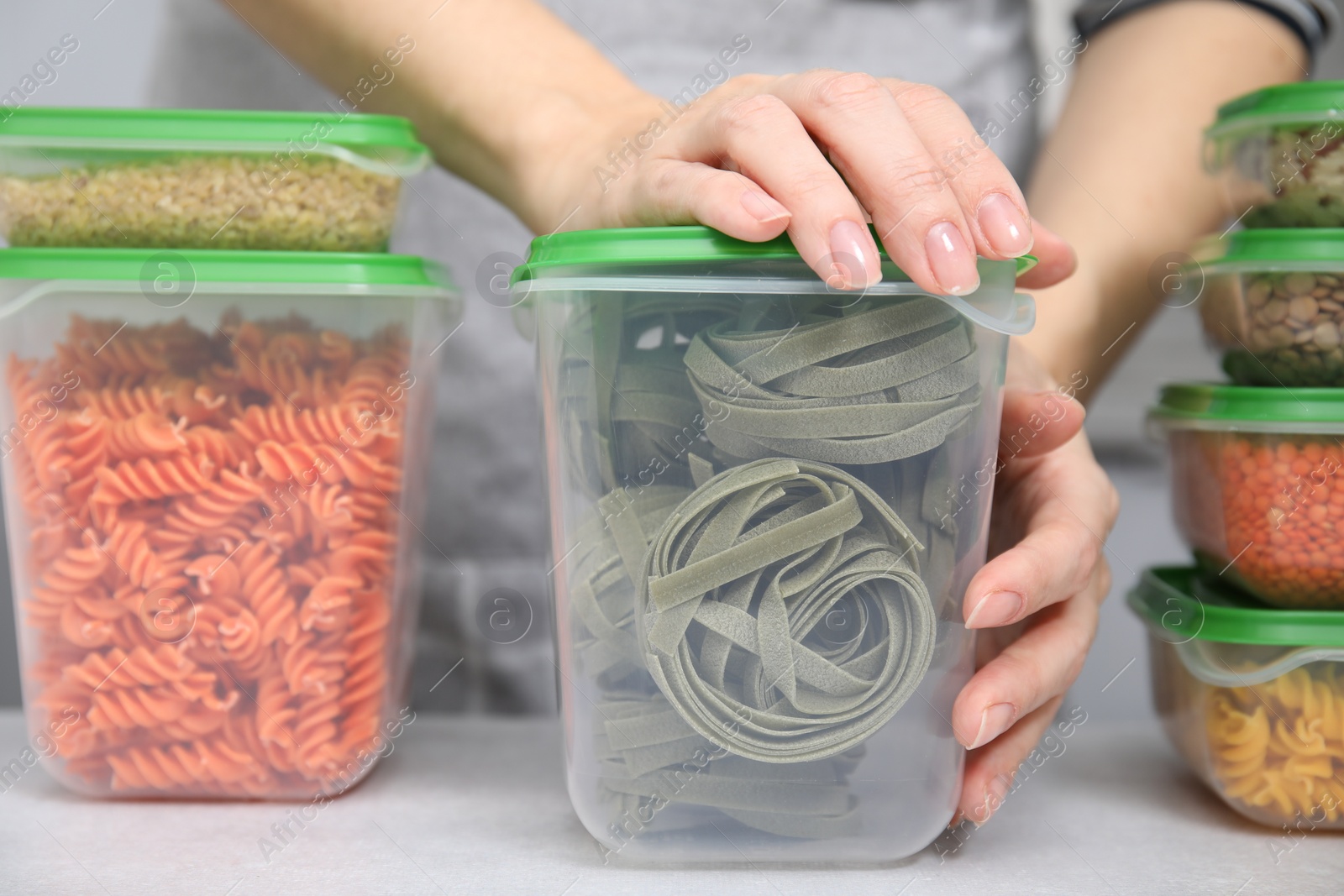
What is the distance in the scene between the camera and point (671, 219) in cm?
48

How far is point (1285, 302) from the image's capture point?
54cm

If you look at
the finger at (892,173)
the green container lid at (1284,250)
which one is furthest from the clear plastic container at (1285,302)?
the finger at (892,173)

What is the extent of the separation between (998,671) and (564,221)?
0.34 m

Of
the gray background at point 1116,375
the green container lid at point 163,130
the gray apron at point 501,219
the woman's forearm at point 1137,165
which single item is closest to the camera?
the green container lid at point 163,130

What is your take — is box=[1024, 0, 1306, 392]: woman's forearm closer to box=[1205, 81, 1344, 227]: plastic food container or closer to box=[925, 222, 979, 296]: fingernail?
box=[1205, 81, 1344, 227]: plastic food container

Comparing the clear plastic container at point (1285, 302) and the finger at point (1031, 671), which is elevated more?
the clear plastic container at point (1285, 302)

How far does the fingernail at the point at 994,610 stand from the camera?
461mm

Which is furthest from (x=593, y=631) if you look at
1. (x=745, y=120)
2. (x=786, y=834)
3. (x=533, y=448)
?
(x=533, y=448)

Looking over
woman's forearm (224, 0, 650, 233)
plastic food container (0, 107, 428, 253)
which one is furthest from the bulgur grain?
woman's forearm (224, 0, 650, 233)

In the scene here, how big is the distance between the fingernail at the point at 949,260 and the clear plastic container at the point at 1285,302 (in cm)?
24

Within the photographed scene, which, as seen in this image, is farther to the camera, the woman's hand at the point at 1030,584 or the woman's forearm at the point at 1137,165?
the woman's forearm at the point at 1137,165

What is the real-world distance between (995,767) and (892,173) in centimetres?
30

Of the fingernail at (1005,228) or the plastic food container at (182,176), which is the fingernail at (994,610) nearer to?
the fingernail at (1005,228)

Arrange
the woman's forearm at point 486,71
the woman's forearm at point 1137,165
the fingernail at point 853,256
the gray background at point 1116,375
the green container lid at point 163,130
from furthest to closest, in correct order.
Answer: the gray background at point 1116,375, the woman's forearm at point 1137,165, the woman's forearm at point 486,71, the green container lid at point 163,130, the fingernail at point 853,256
